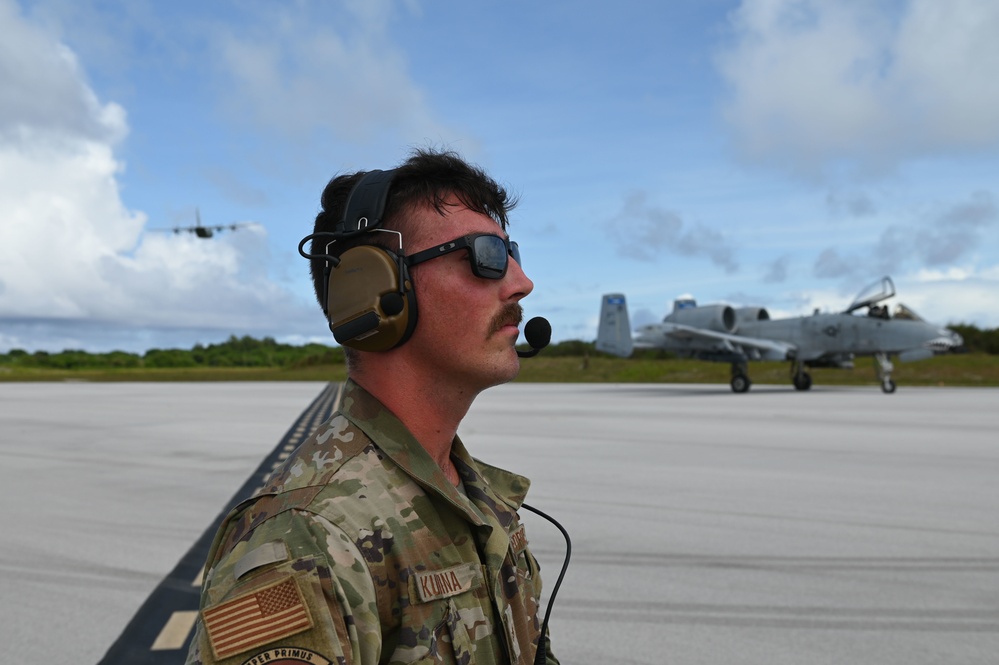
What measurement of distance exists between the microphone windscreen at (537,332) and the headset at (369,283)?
1.27ft

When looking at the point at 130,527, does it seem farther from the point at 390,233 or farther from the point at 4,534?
the point at 390,233

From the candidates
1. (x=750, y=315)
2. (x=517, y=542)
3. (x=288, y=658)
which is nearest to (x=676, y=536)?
(x=517, y=542)

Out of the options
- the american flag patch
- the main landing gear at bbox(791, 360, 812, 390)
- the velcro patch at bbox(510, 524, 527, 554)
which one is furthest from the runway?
the main landing gear at bbox(791, 360, 812, 390)

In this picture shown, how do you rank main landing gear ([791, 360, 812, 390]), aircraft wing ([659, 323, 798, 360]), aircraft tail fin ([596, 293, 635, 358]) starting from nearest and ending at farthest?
aircraft wing ([659, 323, 798, 360]) < main landing gear ([791, 360, 812, 390]) < aircraft tail fin ([596, 293, 635, 358])

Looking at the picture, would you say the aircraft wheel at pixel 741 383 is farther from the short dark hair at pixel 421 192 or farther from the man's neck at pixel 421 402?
the man's neck at pixel 421 402

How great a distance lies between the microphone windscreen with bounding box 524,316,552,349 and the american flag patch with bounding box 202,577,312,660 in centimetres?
89

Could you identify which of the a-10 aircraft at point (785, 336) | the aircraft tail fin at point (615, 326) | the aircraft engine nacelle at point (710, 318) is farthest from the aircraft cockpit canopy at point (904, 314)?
the aircraft tail fin at point (615, 326)

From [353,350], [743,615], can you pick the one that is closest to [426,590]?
[353,350]

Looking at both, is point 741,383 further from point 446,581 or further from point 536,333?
point 446,581

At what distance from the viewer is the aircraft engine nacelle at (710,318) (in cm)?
3497

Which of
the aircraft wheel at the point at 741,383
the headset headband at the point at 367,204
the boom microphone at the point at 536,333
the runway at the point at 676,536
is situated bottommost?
the runway at the point at 676,536

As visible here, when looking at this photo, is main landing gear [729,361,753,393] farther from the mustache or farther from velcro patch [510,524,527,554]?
the mustache

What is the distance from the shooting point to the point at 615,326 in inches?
1515

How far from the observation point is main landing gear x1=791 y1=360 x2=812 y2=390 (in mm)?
34031
